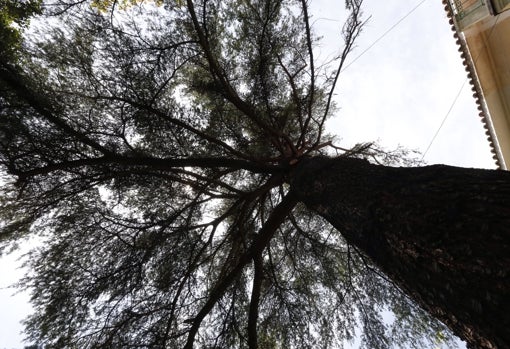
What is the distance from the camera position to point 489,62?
8180 mm

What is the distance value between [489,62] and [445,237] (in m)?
8.59

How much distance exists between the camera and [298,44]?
17.6ft

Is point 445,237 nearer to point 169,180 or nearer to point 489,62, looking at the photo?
point 169,180

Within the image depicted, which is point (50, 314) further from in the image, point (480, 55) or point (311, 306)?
point (480, 55)

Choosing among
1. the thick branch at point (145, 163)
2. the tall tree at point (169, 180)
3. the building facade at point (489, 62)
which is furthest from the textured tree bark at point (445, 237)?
the building facade at point (489, 62)

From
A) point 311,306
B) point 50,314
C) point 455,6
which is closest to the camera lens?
point 50,314

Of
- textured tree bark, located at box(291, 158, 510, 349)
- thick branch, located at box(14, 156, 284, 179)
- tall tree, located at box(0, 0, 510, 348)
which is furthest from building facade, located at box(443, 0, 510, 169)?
textured tree bark, located at box(291, 158, 510, 349)

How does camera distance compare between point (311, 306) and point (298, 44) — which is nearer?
point (298, 44)

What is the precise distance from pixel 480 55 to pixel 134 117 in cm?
805

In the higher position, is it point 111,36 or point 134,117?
point 111,36

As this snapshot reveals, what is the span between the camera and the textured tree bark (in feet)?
4.33

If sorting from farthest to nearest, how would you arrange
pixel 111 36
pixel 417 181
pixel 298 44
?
pixel 298 44 < pixel 111 36 < pixel 417 181

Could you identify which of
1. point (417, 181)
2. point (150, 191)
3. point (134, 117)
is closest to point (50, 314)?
point (150, 191)

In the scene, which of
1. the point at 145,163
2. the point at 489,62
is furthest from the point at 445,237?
the point at 489,62
